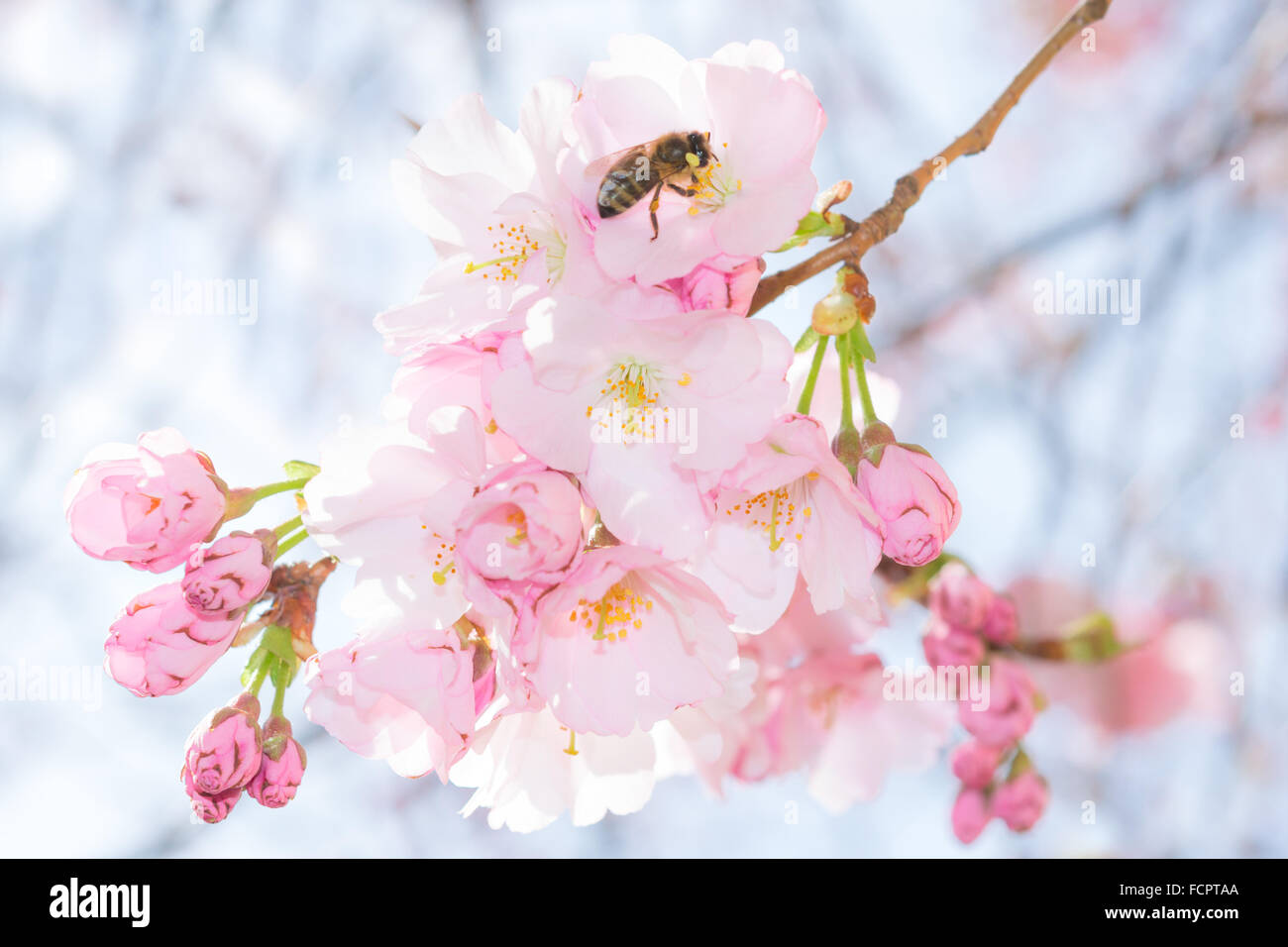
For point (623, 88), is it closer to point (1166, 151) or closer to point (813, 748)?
point (813, 748)

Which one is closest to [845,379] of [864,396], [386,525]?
[864,396]

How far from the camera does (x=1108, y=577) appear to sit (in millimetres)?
2648

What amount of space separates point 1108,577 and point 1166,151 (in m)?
1.47

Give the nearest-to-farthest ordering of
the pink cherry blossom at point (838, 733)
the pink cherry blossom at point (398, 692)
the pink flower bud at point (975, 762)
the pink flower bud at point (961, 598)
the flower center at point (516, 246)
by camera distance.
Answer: the pink cherry blossom at point (398, 692) < the flower center at point (516, 246) < the pink flower bud at point (961, 598) < the pink flower bud at point (975, 762) < the pink cherry blossom at point (838, 733)

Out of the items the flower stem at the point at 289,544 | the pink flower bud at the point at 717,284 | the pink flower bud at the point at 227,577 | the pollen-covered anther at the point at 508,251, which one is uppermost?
the pollen-covered anther at the point at 508,251

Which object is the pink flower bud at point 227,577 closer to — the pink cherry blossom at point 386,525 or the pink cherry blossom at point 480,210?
the pink cherry blossom at point 386,525

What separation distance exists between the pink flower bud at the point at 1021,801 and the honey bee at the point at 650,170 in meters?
1.20

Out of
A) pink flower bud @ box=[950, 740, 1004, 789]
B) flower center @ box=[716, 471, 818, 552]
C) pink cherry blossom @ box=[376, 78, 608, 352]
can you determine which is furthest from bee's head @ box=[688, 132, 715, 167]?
pink flower bud @ box=[950, 740, 1004, 789]

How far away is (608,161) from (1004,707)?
42.7 inches

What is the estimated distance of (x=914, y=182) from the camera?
3.35ft

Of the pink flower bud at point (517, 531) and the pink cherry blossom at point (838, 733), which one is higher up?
the pink flower bud at point (517, 531)

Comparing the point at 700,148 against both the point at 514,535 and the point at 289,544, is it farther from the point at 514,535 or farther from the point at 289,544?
the point at 289,544

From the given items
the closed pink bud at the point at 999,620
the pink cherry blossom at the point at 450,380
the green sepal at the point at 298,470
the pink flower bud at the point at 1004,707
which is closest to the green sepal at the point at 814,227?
the pink cherry blossom at the point at 450,380

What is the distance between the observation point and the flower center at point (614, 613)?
0.87m
